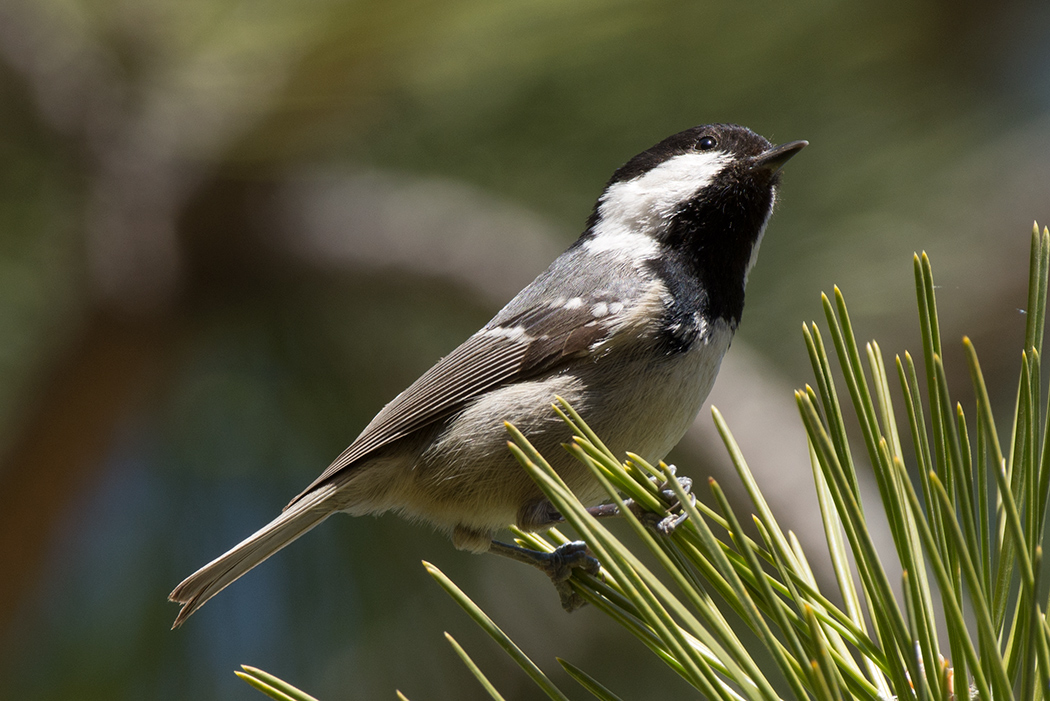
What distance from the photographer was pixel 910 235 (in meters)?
1.89

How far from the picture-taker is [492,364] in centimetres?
158

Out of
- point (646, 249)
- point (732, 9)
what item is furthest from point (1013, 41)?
point (646, 249)

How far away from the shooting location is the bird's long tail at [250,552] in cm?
143

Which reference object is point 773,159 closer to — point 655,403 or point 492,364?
point 655,403

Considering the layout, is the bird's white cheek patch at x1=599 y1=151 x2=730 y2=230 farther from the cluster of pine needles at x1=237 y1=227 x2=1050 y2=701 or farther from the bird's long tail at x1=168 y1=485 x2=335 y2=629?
the cluster of pine needles at x1=237 y1=227 x2=1050 y2=701

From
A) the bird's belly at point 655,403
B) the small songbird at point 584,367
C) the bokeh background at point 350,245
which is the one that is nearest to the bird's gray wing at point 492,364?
the small songbird at point 584,367

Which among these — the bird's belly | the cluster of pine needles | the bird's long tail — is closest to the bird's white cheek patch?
the bird's belly

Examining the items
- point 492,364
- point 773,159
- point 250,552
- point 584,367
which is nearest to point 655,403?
point 584,367

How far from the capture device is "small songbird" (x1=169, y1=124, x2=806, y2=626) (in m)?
1.43

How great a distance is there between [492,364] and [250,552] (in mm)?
569

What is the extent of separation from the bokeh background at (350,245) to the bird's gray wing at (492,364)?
9.8 inches

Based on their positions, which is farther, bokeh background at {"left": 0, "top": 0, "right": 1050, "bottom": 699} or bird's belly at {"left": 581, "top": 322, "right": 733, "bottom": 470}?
bokeh background at {"left": 0, "top": 0, "right": 1050, "bottom": 699}

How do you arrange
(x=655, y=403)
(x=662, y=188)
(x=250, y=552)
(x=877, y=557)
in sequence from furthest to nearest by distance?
(x=662, y=188), (x=250, y=552), (x=655, y=403), (x=877, y=557)

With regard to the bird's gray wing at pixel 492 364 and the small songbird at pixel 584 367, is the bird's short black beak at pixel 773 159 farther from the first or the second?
the bird's gray wing at pixel 492 364
